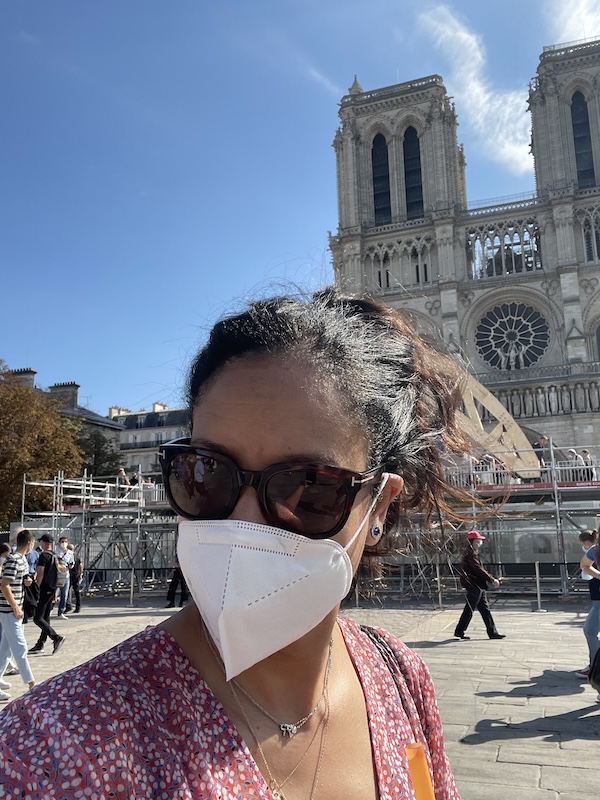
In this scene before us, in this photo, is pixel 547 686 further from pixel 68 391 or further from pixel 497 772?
pixel 68 391

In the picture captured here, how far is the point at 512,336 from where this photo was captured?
3528 cm

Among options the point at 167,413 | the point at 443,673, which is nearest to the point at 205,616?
the point at 443,673

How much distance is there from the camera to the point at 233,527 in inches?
44.1

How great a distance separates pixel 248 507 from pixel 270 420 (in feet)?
0.55

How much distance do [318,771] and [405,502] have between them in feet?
2.34

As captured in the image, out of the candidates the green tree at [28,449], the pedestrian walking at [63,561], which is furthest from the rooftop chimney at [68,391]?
the pedestrian walking at [63,561]

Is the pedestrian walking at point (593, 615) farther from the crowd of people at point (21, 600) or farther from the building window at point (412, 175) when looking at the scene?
the building window at point (412, 175)

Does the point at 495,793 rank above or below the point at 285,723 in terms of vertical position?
below

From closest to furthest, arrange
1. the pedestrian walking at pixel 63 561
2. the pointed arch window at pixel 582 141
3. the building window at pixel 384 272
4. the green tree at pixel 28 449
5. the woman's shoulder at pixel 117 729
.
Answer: the woman's shoulder at pixel 117 729, the pedestrian walking at pixel 63 561, the green tree at pixel 28 449, the pointed arch window at pixel 582 141, the building window at pixel 384 272

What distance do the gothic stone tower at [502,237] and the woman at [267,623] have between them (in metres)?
31.8

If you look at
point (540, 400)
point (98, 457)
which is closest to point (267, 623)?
point (540, 400)

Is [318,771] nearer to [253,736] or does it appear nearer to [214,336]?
[253,736]

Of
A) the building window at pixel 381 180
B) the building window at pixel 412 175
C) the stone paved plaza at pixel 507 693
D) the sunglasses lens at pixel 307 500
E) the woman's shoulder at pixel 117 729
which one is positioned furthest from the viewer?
the building window at pixel 381 180

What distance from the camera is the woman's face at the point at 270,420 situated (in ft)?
3.80
